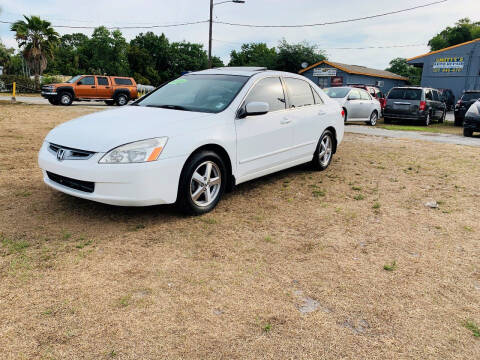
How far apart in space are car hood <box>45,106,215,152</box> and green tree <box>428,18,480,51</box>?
64188 millimetres

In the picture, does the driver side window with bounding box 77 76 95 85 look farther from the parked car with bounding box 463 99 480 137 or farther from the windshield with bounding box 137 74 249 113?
the parked car with bounding box 463 99 480 137

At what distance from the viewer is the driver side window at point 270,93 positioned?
4898mm

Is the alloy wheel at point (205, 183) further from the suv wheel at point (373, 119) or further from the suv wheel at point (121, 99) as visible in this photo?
the suv wheel at point (121, 99)

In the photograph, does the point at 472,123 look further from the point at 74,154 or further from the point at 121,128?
the point at 74,154

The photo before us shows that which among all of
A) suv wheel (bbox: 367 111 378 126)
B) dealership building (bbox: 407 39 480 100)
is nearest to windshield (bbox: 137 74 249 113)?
suv wheel (bbox: 367 111 378 126)

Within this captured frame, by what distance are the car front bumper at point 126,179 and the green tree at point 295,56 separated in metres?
44.1

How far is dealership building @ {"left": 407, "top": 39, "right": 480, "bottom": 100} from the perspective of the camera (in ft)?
106

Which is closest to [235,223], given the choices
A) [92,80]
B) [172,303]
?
[172,303]

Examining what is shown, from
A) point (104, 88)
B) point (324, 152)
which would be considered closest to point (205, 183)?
point (324, 152)

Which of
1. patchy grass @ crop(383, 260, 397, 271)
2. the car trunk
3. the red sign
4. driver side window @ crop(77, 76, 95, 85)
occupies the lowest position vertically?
patchy grass @ crop(383, 260, 397, 271)

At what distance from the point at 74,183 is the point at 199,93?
6.34 ft

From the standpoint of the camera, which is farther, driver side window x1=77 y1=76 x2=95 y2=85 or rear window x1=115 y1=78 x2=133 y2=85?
rear window x1=115 y1=78 x2=133 y2=85

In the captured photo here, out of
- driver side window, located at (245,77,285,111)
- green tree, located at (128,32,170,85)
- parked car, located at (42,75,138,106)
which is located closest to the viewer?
driver side window, located at (245,77,285,111)

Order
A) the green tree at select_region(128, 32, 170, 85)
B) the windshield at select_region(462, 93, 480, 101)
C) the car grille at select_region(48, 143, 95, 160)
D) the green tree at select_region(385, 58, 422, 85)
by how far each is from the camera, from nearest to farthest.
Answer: the car grille at select_region(48, 143, 95, 160) → the windshield at select_region(462, 93, 480, 101) → the green tree at select_region(128, 32, 170, 85) → the green tree at select_region(385, 58, 422, 85)
